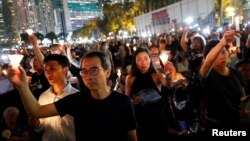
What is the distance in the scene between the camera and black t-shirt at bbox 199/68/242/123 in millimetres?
3984

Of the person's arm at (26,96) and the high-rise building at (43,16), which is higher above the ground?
the high-rise building at (43,16)

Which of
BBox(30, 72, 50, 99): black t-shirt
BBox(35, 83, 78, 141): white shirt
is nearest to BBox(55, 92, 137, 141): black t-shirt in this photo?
BBox(35, 83, 78, 141): white shirt

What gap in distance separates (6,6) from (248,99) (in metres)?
204

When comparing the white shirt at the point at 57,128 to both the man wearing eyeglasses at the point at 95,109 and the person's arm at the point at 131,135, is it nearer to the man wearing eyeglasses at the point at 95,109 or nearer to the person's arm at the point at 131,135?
the man wearing eyeglasses at the point at 95,109

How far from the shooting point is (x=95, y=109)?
2967 mm

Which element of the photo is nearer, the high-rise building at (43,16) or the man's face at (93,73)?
the man's face at (93,73)

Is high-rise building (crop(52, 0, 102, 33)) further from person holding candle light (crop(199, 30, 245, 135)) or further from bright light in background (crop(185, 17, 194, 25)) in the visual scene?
person holding candle light (crop(199, 30, 245, 135))

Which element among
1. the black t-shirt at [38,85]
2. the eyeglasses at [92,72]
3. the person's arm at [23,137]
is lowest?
the person's arm at [23,137]

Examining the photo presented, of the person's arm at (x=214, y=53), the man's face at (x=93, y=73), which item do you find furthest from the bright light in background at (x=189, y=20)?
the man's face at (x=93, y=73)

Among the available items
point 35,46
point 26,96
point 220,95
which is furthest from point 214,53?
point 35,46

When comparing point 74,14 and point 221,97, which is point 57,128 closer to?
point 221,97

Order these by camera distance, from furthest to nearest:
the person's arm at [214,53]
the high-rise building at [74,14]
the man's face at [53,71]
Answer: the high-rise building at [74,14] → the man's face at [53,71] → the person's arm at [214,53]

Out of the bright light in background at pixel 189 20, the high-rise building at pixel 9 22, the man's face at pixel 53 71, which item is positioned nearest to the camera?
the man's face at pixel 53 71

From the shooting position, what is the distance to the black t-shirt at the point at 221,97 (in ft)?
13.1
